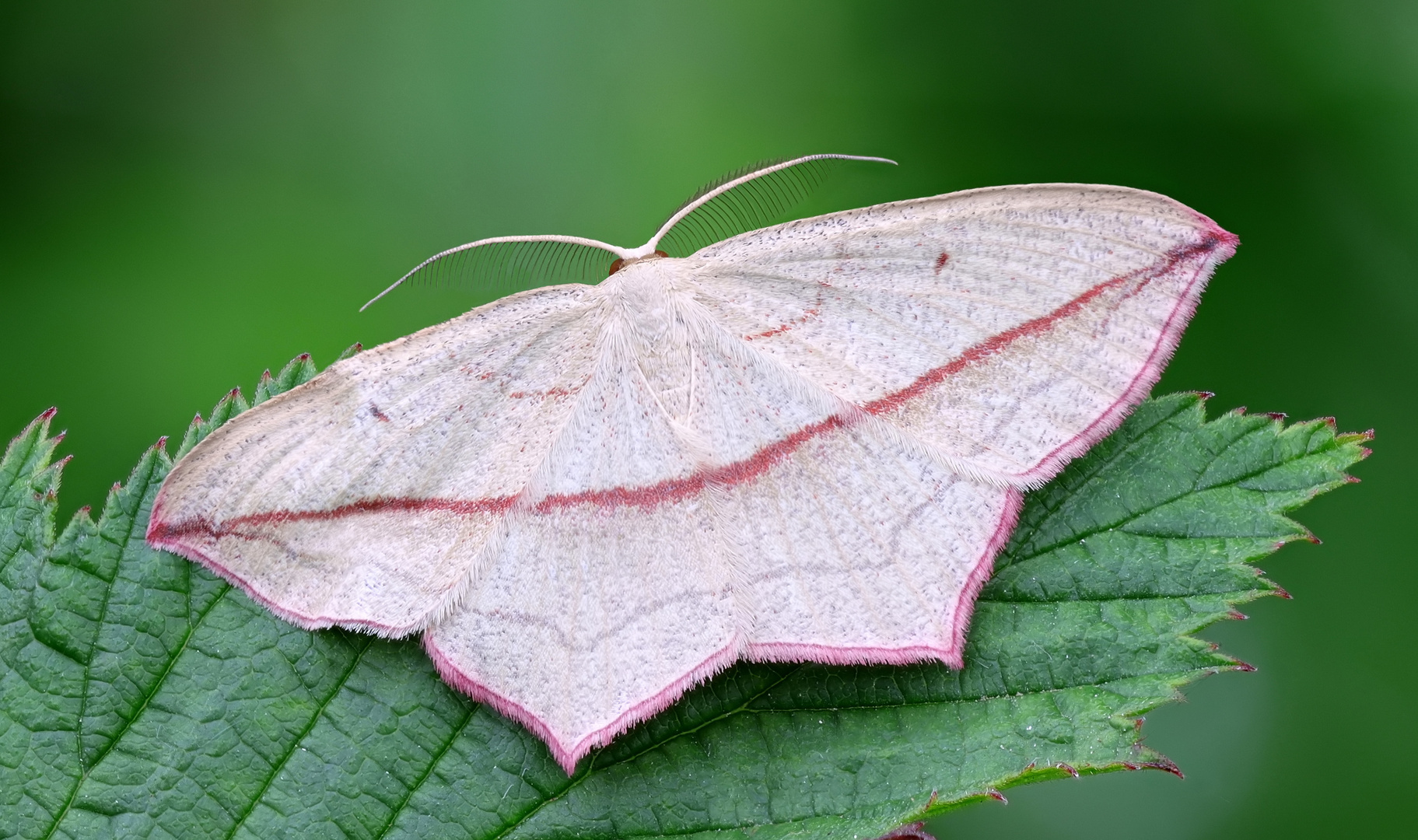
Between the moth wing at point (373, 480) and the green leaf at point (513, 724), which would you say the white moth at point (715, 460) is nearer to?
the moth wing at point (373, 480)

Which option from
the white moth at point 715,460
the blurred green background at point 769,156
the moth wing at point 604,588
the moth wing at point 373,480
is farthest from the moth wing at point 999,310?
the blurred green background at point 769,156

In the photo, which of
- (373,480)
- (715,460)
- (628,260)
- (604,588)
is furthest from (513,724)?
(628,260)

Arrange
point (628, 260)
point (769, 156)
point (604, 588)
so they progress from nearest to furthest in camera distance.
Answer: point (604, 588)
point (628, 260)
point (769, 156)

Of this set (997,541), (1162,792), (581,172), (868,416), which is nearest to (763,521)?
(868,416)

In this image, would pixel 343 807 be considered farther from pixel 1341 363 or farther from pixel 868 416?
pixel 1341 363

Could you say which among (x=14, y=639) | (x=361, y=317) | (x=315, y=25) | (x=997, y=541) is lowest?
(x=14, y=639)

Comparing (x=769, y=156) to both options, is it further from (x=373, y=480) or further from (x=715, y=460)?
(x=373, y=480)
